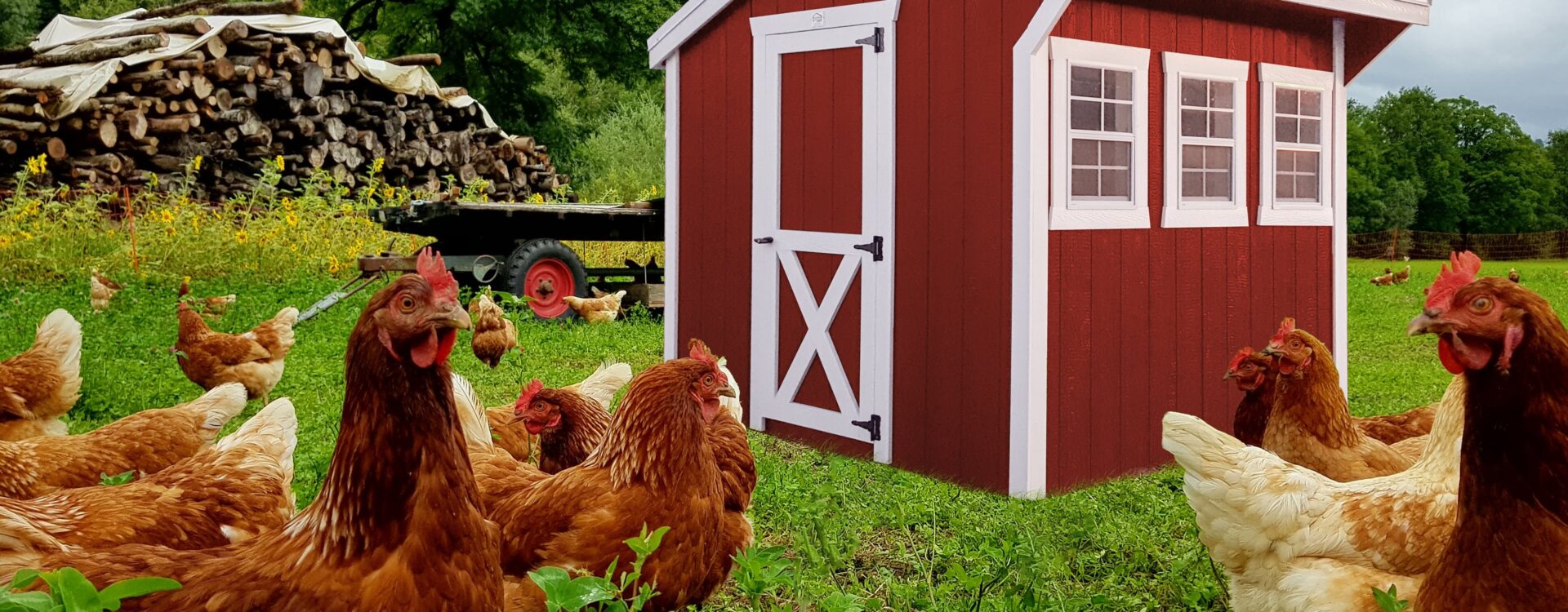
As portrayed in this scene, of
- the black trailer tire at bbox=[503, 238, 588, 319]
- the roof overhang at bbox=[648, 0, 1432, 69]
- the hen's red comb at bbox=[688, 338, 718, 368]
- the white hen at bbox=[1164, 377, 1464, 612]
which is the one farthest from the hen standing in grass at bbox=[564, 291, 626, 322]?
the white hen at bbox=[1164, 377, 1464, 612]

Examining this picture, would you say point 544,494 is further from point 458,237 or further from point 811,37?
point 458,237

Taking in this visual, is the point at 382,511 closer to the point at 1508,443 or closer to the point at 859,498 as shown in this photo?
the point at 1508,443

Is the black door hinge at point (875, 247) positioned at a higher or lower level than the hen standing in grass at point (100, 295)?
higher

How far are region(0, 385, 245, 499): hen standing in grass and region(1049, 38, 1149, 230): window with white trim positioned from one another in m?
3.99

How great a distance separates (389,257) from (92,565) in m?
8.12

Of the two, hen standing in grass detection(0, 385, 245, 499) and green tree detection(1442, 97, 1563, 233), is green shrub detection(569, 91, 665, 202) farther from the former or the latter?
green tree detection(1442, 97, 1563, 233)

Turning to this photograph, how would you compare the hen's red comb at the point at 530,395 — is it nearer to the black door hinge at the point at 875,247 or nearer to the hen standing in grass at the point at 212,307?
the black door hinge at the point at 875,247

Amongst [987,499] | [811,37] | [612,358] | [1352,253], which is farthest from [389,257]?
[1352,253]

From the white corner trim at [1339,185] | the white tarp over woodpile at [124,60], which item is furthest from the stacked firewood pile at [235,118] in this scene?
the white corner trim at [1339,185]

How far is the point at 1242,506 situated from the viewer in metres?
3.44

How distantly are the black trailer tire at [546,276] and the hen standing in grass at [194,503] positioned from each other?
24.4ft

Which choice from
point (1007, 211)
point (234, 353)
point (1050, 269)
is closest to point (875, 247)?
point (1007, 211)

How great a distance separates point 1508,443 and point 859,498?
3.70 m

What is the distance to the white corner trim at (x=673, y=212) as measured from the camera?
8469mm
